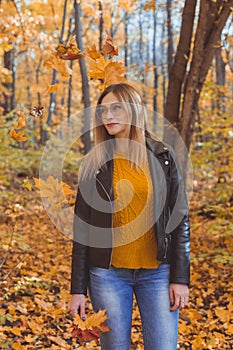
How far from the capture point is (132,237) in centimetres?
204

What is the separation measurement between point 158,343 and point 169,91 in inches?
182

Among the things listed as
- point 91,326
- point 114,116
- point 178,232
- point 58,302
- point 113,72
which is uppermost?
point 113,72

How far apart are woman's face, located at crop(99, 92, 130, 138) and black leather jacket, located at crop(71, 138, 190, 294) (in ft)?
0.57

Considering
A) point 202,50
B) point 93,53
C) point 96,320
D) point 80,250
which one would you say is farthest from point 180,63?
point 96,320

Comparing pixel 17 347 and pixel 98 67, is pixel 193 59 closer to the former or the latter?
pixel 98 67

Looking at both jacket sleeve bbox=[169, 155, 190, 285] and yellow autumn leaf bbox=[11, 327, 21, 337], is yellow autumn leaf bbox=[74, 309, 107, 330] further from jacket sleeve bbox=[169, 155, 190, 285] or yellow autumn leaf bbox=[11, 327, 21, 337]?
yellow autumn leaf bbox=[11, 327, 21, 337]

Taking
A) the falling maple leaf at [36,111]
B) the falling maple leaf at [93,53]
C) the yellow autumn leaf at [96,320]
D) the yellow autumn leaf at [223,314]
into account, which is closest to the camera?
the yellow autumn leaf at [96,320]

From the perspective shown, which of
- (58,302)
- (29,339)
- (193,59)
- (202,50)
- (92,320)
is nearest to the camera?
(92,320)

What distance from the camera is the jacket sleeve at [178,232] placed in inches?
79.9

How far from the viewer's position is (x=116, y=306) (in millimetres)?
2025

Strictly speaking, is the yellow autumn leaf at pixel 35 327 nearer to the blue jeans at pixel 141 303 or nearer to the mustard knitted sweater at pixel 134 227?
the blue jeans at pixel 141 303

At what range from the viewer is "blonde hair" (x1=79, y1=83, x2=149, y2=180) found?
208 cm

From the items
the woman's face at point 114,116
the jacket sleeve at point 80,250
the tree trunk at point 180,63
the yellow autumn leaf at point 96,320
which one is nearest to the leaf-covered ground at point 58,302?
the jacket sleeve at point 80,250

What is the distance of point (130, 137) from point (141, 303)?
85cm
